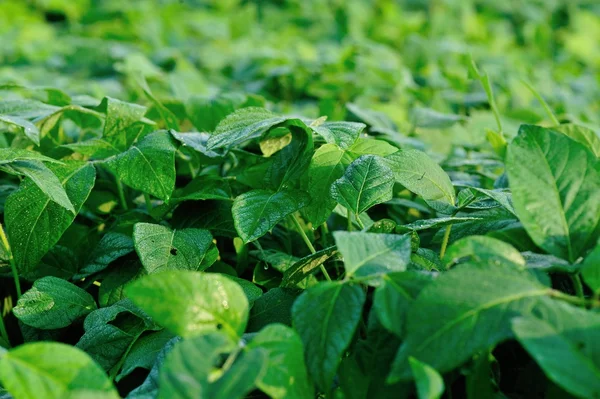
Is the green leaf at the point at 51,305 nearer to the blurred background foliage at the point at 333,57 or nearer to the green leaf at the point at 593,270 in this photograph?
the blurred background foliage at the point at 333,57

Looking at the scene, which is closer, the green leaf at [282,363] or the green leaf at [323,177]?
the green leaf at [282,363]

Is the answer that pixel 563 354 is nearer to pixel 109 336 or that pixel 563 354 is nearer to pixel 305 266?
pixel 305 266

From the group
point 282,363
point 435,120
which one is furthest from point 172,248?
point 435,120

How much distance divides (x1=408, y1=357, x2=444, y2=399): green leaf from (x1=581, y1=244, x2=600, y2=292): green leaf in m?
0.23

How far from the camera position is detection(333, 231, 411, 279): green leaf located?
0.87 m

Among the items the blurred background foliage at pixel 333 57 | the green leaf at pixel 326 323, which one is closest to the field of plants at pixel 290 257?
the green leaf at pixel 326 323

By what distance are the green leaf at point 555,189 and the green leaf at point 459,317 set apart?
0.12 meters

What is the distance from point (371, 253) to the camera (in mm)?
894

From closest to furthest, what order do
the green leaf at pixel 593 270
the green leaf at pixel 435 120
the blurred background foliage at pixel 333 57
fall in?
1. the green leaf at pixel 593 270
2. the green leaf at pixel 435 120
3. the blurred background foliage at pixel 333 57

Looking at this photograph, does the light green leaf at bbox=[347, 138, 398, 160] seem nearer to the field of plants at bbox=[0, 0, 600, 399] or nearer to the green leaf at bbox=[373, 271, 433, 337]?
the field of plants at bbox=[0, 0, 600, 399]

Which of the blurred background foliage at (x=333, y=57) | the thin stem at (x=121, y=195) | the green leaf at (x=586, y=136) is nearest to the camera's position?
the green leaf at (x=586, y=136)

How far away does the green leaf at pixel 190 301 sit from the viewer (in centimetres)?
79

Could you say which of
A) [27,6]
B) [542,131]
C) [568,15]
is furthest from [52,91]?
[568,15]

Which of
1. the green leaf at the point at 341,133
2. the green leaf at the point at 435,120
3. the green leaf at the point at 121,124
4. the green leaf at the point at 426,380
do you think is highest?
the green leaf at the point at 341,133
